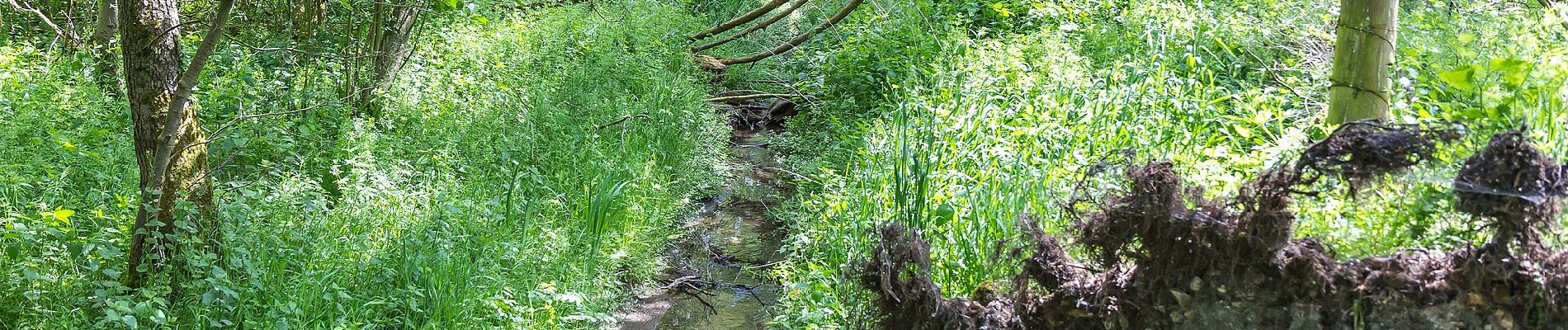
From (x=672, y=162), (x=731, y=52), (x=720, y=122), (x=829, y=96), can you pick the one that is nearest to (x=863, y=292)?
(x=672, y=162)

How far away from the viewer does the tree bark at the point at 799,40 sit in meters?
9.29

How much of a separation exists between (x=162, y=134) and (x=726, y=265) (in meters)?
3.09

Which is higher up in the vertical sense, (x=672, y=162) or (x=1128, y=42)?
(x=1128, y=42)

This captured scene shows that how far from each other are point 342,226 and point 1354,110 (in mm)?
3683

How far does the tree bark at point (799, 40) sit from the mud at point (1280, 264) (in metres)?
6.32

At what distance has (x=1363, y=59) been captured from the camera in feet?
11.3

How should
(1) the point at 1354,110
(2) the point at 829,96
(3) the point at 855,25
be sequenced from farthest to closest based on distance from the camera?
(3) the point at 855,25
(2) the point at 829,96
(1) the point at 1354,110

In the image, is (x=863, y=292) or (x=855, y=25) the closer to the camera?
(x=863, y=292)

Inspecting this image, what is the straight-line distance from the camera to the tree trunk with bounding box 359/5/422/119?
6.24 metres

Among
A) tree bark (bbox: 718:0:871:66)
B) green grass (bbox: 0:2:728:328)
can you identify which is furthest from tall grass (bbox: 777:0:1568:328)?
tree bark (bbox: 718:0:871:66)

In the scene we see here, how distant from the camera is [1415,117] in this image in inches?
160

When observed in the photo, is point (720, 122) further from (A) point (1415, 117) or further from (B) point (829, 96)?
(A) point (1415, 117)

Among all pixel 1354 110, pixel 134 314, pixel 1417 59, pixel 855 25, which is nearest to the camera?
pixel 134 314

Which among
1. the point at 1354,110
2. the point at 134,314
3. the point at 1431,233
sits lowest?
the point at 134,314
